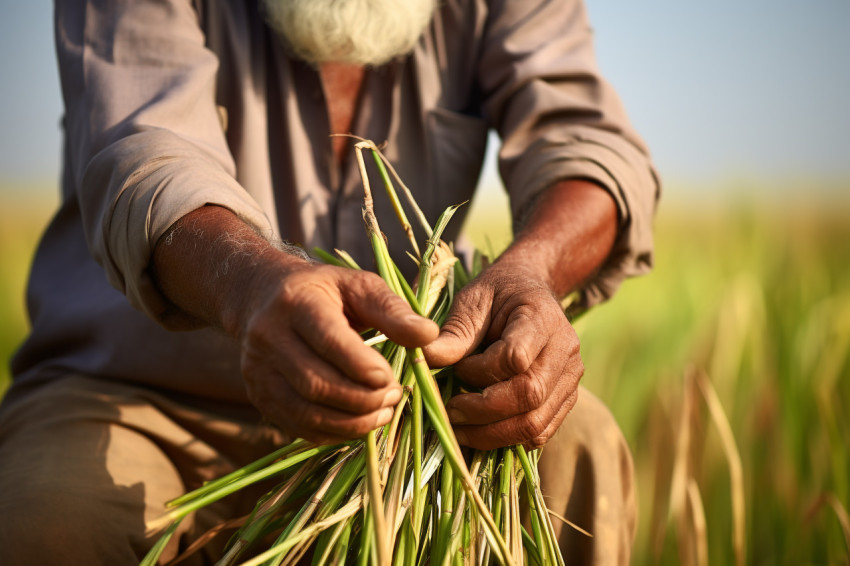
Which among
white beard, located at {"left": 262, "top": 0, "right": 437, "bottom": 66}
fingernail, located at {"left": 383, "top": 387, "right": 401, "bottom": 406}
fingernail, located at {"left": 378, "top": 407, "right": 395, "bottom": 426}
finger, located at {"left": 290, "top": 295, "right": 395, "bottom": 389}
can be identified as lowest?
fingernail, located at {"left": 378, "top": 407, "right": 395, "bottom": 426}

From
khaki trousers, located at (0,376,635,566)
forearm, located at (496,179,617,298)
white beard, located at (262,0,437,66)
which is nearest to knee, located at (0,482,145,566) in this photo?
khaki trousers, located at (0,376,635,566)

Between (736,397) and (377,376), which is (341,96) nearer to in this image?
(377,376)

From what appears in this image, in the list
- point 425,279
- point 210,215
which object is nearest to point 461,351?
point 425,279

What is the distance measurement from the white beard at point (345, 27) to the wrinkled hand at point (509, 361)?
640mm

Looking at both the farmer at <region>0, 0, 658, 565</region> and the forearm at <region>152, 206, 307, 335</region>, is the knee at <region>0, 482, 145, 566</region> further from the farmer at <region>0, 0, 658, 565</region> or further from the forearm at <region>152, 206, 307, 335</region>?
the forearm at <region>152, 206, 307, 335</region>

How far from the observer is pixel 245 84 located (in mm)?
1406

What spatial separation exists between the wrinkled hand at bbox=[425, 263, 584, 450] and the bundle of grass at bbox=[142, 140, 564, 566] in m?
0.04

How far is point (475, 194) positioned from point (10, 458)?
3.32 feet

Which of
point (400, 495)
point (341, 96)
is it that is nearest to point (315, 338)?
point (400, 495)

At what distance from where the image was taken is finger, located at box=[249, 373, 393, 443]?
777 mm

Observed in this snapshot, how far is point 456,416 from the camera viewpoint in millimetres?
908

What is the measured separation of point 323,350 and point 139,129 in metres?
0.59

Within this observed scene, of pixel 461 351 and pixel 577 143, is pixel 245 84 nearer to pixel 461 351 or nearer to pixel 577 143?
pixel 577 143

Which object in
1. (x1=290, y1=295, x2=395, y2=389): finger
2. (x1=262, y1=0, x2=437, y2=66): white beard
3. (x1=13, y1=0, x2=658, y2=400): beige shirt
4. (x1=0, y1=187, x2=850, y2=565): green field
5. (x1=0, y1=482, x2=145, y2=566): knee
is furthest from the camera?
(x1=0, y1=187, x2=850, y2=565): green field
